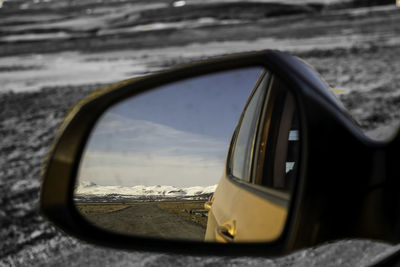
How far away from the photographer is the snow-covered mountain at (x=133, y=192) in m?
0.79

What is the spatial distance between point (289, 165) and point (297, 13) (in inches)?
404

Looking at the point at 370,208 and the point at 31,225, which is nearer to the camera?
the point at 370,208

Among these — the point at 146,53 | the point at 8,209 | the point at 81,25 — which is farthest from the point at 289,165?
the point at 81,25

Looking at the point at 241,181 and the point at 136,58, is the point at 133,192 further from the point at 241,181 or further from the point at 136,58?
the point at 136,58

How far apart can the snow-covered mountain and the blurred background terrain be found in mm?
425

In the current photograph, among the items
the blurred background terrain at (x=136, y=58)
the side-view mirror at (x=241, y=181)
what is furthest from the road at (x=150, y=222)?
the blurred background terrain at (x=136, y=58)

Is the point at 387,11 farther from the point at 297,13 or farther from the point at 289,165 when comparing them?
the point at 289,165

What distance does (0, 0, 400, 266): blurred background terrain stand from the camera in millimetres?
2299

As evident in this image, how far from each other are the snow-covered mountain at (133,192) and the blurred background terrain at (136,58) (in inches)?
16.7

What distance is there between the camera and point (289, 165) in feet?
3.03

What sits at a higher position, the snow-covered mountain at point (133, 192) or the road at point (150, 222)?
the snow-covered mountain at point (133, 192)

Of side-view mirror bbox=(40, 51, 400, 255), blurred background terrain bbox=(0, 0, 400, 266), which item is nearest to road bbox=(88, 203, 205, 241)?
side-view mirror bbox=(40, 51, 400, 255)

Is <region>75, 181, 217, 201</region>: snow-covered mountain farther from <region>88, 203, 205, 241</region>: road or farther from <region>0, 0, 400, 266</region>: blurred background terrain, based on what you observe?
<region>0, 0, 400, 266</region>: blurred background terrain

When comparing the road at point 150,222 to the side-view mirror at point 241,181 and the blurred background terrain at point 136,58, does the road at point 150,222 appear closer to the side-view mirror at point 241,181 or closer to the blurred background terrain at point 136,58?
the side-view mirror at point 241,181
